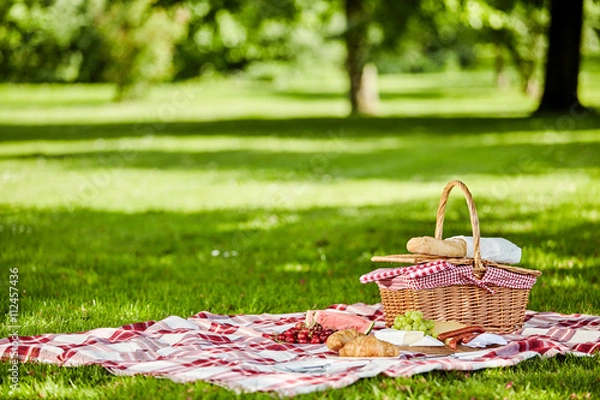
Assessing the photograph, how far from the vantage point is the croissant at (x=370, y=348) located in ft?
14.8

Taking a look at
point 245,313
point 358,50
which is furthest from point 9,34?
point 245,313

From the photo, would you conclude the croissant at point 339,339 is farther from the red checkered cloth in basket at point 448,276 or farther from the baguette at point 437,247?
the baguette at point 437,247

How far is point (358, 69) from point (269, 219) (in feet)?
56.1

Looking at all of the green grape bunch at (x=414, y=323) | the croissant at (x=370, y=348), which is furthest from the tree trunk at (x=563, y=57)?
the croissant at (x=370, y=348)

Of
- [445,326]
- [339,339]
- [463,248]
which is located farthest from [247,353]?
[463,248]

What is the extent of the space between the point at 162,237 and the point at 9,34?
71.9 feet

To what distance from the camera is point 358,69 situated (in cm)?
2595

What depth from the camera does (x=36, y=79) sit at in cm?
4434

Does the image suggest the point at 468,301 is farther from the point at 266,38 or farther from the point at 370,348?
the point at 266,38

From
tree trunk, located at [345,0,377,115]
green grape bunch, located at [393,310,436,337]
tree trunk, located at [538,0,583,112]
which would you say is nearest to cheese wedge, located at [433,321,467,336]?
green grape bunch, located at [393,310,436,337]

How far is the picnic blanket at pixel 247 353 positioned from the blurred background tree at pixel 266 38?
16591mm

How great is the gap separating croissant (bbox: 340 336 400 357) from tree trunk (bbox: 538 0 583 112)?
742 inches

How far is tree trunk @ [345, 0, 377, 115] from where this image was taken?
2392 centimetres

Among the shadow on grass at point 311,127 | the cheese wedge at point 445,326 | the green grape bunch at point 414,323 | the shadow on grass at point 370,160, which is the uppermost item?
the shadow on grass at point 311,127
